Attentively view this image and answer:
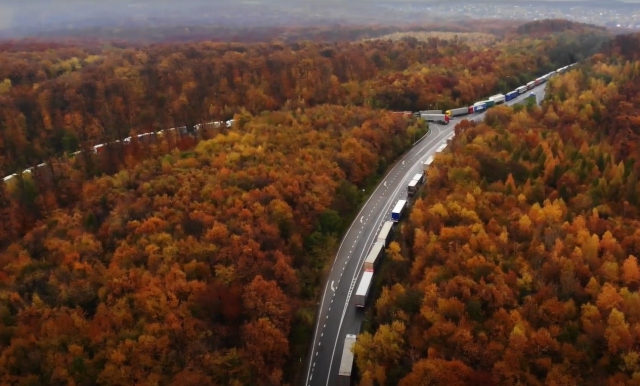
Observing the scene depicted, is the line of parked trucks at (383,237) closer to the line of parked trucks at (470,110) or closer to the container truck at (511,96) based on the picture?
the line of parked trucks at (470,110)

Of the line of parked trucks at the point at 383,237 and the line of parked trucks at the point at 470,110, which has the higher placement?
the line of parked trucks at the point at 470,110

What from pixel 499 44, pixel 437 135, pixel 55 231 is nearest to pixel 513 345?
pixel 55 231

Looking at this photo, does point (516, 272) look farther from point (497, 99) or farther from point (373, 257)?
point (497, 99)

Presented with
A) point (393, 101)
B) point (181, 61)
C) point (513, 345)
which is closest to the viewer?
point (513, 345)

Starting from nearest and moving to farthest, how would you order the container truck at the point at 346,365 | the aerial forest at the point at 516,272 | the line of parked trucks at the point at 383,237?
the aerial forest at the point at 516,272 < the container truck at the point at 346,365 < the line of parked trucks at the point at 383,237

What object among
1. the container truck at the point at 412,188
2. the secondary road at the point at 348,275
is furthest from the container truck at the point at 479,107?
the container truck at the point at 412,188

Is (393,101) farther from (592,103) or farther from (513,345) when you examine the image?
(513,345)
